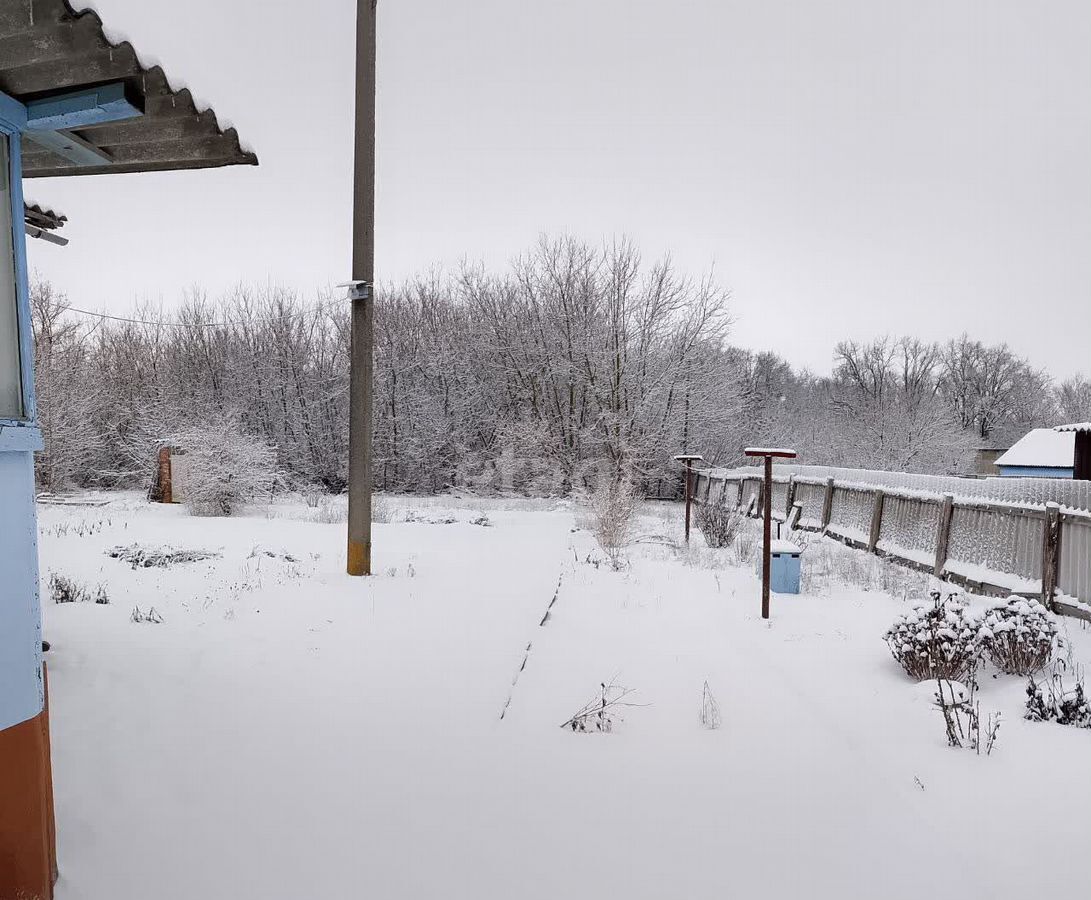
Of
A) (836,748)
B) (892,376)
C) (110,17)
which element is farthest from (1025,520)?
(892,376)

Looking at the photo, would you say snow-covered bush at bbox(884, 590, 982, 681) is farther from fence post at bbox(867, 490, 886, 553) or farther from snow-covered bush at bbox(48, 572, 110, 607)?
fence post at bbox(867, 490, 886, 553)

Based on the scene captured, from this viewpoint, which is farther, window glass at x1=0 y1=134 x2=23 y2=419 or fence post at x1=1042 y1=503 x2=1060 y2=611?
fence post at x1=1042 y1=503 x2=1060 y2=611

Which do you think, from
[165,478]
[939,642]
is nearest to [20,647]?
[939,642]

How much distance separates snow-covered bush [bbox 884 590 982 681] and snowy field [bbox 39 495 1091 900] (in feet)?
0.65

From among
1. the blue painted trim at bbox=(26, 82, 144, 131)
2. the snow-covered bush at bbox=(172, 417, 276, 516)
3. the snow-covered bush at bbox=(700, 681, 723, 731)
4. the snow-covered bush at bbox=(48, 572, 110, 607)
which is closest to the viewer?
the blue painted trim at bbox=(26, 82, 144, 131)

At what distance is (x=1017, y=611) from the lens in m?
4.75

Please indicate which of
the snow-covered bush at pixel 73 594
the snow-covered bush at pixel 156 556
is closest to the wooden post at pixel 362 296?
the snow-covered bush at pixel 73 594

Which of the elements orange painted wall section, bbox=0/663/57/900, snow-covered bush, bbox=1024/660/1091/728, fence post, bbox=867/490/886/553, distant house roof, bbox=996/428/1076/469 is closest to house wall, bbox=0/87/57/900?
orange painted wall section, bbox=0/663/57/900

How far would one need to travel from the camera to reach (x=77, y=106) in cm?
226

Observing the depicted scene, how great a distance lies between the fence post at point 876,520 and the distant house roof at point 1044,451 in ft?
80.5

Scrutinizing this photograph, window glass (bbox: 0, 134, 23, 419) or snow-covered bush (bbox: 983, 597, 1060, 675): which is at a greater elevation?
window glass (bbox: 0, 134, 23, 419)

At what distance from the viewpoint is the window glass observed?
2.11 m

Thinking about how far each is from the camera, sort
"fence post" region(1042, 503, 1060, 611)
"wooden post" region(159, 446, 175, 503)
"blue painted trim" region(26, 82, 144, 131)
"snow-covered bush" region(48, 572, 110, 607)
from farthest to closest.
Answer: "wooden post" region(159, 446, 175, 503) < "fence post" region(1042, 503, 1060, 611) < "snow-covered bush" region(48, 572, 110, 607) < "blue painted trim" region(26, 82, 144, 131)

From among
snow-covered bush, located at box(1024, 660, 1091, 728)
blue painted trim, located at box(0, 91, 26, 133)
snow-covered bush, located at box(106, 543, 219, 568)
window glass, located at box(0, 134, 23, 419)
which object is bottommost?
snow-covered bush, located at box(106, 543, 219, 568)
